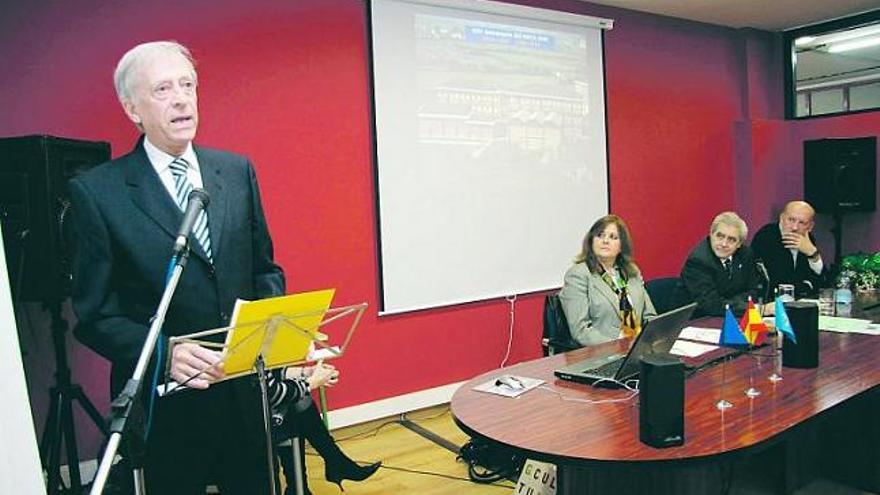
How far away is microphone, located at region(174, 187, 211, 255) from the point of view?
1314 mm

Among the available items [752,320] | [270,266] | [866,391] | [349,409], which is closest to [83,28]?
[270,266]

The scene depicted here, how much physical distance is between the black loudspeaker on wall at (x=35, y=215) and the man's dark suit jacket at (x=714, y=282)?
9.68 feet

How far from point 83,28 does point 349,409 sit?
8.02ft

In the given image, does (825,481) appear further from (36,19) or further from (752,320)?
(36,19)

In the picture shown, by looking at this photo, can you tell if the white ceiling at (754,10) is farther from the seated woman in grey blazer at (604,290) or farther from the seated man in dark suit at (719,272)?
the seated woman in grey blazer at (604,290)

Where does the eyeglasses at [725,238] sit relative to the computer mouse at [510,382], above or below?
above

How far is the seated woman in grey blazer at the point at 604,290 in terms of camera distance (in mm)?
3174

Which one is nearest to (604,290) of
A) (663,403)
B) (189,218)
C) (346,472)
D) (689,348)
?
(689,348)

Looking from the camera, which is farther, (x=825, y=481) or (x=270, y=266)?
(x=825, y=481)

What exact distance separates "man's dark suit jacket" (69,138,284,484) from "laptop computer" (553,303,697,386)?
1.08 metres

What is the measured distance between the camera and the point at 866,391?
2.07 meters

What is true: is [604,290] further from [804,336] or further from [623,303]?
[804,336]

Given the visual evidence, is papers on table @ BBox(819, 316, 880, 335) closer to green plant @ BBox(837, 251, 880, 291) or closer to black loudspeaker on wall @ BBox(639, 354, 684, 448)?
green plant @ BBox(837, 251, 880, 291)

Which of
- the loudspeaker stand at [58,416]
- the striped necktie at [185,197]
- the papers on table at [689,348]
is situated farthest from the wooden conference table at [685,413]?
the loudspeaker stand at [58,416]
